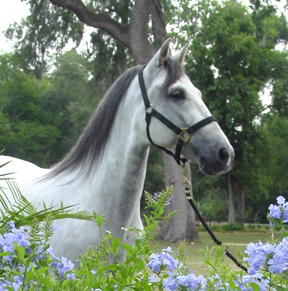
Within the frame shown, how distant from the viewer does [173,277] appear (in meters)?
1.36

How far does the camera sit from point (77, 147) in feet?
11.0

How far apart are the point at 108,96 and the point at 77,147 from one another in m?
0.43

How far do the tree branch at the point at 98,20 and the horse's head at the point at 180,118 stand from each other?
13.3m

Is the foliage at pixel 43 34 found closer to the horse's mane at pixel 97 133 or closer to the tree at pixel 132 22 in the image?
the tree at pixel 132 22

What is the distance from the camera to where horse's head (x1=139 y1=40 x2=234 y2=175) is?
2.94 m

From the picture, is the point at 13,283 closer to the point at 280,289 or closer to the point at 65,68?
the point at 280,289

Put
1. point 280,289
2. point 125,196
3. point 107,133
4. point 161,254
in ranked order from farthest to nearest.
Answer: point 107,133 → point 125,196 → point 161,254 → point 280,289

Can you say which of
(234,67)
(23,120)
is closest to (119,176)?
(234,67)

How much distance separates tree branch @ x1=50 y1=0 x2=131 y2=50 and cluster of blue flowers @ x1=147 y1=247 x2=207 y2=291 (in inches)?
608

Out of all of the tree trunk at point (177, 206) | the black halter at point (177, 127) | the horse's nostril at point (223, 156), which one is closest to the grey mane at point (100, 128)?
the black halter at point (177, 127)

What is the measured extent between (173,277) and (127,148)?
5.94 feet

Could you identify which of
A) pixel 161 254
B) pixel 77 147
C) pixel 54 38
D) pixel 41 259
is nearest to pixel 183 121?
pixel 77 147

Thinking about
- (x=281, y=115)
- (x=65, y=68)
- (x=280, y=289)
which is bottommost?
(x=280, y=289)

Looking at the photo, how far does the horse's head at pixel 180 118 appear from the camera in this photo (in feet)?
9.64
